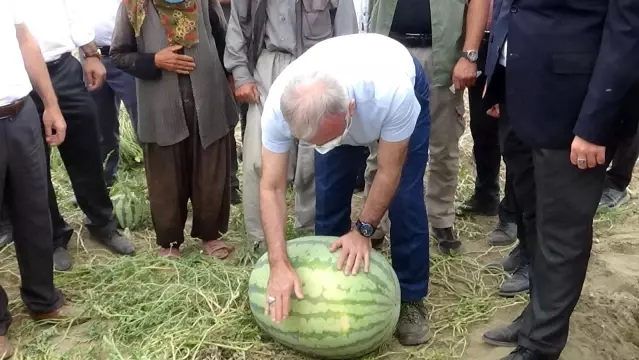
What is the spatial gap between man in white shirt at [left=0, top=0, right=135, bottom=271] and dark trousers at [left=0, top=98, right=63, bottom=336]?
0.61m

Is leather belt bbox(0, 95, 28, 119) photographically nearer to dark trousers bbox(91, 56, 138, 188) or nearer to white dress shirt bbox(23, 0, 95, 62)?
white dress shirt bbox(23, 0, 95, 62)

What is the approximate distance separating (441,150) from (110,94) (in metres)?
2.71

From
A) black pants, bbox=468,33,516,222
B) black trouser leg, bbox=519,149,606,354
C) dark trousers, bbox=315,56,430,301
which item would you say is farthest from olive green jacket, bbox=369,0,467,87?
black trouser leg, bbox=519,149,606,354

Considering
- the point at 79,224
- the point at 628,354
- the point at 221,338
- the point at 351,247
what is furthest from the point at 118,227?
the point at 628,354

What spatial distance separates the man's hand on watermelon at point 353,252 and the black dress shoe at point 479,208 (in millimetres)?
2031

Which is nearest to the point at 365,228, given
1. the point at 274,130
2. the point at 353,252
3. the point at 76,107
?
the point at 353,252

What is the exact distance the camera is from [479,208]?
5.02 meters

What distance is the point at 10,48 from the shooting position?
3.23m

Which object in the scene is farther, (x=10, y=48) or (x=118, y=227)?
(x=118, y=227)

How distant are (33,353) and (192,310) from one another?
2.59 ft

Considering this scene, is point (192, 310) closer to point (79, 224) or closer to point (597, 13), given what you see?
point (79, 224)

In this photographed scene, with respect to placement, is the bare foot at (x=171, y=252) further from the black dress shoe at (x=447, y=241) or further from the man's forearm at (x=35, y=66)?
the black dress shoe at (x=447, y=241)

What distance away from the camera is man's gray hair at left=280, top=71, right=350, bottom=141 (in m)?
2.55

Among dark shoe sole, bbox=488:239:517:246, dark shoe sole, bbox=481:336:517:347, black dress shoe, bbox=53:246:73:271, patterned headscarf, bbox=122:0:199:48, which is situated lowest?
black dress shoe, bbox=53:246:73:271
